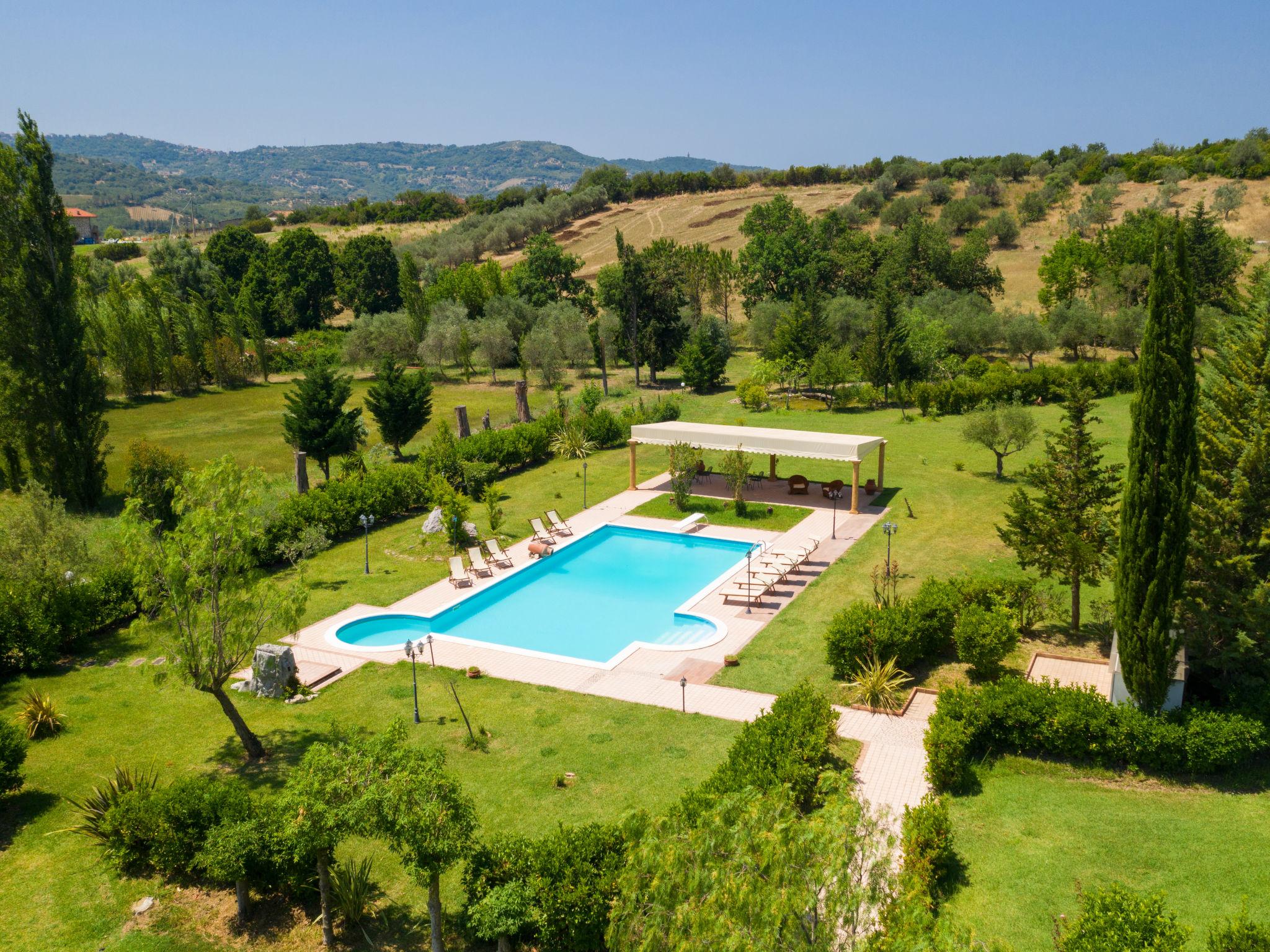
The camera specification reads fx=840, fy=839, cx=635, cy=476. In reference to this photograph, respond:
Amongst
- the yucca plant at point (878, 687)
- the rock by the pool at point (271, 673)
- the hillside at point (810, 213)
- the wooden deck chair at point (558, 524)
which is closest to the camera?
the yucca plant at point (878, 687)

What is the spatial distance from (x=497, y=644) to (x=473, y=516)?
8381 mm

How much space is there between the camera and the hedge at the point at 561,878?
29.0 feet

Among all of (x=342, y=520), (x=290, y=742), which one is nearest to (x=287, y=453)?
(x=342, y=520)

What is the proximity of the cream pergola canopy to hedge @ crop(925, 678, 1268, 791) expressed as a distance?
1241cm

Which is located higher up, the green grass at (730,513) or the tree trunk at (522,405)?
the tree trunk at (522,405)

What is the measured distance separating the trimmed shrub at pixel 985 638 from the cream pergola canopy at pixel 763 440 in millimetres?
9861

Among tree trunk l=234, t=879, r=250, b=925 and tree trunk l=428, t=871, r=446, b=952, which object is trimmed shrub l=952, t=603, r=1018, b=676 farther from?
tree trunk l=234, t=879, r=250, b=925

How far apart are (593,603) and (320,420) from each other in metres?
13.2

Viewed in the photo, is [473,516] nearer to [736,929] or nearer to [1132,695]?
[1132,695]

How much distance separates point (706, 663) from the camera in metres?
16.5

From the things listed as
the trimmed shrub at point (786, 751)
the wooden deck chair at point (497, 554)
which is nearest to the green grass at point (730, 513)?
the wooden deck chair at point (497, 554)

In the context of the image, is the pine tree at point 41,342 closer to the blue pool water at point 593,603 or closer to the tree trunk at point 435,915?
the blue pool water at point 593,603

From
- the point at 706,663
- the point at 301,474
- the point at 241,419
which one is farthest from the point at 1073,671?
the point at 241,419

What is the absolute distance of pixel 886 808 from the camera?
6.00 meters
